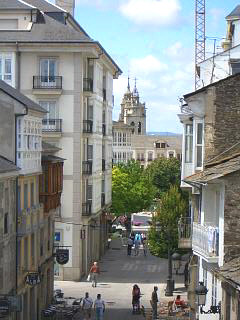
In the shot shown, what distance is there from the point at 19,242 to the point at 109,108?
1313 inches

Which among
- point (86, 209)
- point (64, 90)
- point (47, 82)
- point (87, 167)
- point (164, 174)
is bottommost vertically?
point (86, 209)

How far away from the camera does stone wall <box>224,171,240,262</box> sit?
70.8ft

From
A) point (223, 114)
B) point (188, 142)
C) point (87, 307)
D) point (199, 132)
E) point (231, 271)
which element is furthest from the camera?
point (87, 307)

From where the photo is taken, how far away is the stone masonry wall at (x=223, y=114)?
25.8 metres

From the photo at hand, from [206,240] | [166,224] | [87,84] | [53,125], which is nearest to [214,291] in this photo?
[206,240]

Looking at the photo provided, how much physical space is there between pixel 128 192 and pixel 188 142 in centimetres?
4915

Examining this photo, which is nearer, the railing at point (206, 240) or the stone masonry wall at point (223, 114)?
the railing at point (206, 240)

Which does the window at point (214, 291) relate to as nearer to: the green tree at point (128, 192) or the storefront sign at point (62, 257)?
the storefront sign at point (62, 257)

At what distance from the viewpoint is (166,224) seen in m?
45.0

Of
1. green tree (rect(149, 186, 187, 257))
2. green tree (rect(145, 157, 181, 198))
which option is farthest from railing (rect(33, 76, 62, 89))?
green tree (rect(145, 157, 181, 198))

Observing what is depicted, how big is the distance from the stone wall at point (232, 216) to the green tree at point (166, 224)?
2222 centimetres

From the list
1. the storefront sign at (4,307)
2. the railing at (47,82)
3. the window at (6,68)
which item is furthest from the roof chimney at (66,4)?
the storefront sign at (4,307)

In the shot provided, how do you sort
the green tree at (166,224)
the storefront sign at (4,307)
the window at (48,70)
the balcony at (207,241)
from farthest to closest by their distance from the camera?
1. the window at (48,70)
2. the green tree at (166,224)
3. the storefront sign at (4,307)
4. the balcony at (207,241)

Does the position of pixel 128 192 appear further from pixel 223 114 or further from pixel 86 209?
pixel 223 114
